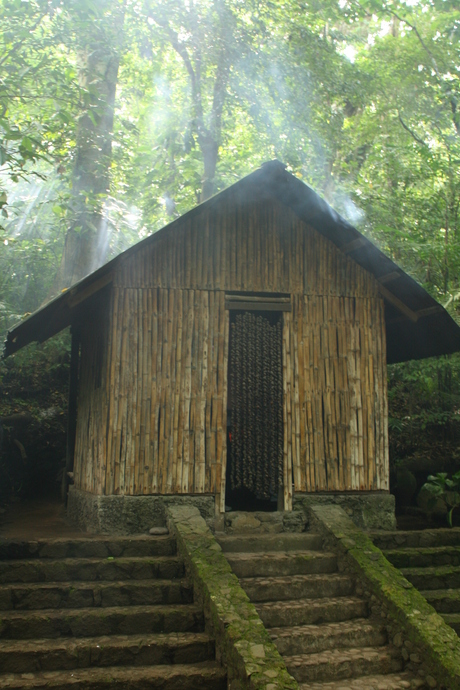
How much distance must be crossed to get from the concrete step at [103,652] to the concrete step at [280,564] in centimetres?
→ 109

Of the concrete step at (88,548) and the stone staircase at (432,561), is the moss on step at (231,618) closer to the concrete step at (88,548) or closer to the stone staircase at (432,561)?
the concrete step at (88,548)

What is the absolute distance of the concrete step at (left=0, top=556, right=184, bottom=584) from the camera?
19.2 ft

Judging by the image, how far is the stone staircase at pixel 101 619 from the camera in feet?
15.7

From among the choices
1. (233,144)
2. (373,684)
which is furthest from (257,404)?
(233,144)

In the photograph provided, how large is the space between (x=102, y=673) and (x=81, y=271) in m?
10.1

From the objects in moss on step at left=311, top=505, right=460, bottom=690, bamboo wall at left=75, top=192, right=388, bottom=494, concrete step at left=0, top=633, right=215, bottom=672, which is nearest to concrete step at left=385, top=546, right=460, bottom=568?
moss on step at left=311, top=505, right=460, bottom=690

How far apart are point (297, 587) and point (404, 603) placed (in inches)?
42.0

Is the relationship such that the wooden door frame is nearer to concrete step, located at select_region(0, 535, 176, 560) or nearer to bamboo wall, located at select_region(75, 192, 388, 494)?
bamboo wall, located at select_region(75, 192, 388, 494)

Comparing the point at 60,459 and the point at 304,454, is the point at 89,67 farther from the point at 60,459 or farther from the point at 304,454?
the point at 304,454

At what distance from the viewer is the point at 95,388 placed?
8367mm

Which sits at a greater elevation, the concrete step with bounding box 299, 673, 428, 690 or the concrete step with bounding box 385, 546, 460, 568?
the concrete step with bounding box 385, 546, 460, 568

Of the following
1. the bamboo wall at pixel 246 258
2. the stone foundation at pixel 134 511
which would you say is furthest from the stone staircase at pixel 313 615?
the bamboo wall at pixel 246 258

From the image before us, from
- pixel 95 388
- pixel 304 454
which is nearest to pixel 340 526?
pixel 304 454

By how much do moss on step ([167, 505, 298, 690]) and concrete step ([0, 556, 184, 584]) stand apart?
275mm
